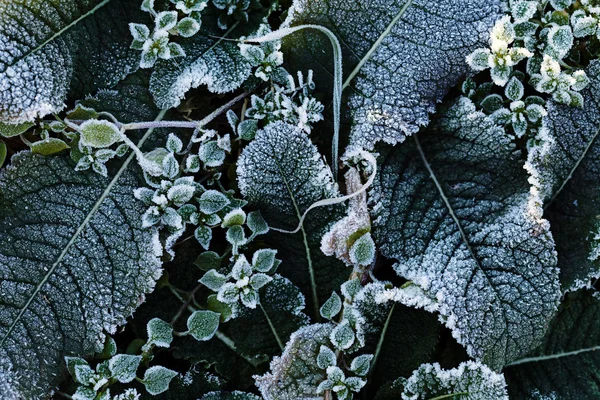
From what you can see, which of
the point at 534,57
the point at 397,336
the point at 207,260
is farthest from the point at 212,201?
the point at 534,57

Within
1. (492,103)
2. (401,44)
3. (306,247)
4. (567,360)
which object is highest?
(401,44)

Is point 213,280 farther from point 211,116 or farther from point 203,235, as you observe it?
point 211,116

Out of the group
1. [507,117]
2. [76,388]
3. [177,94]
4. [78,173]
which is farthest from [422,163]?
[76,388]

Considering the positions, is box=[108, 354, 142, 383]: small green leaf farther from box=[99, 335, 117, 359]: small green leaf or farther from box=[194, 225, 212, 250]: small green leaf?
box=[194, 225, 212, 250]: small green leaf

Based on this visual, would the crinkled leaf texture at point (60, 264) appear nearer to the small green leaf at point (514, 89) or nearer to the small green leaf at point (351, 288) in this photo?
the small green leaf at point (351, 288)

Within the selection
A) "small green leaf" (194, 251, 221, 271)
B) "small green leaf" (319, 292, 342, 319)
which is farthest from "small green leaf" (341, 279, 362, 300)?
"small green leaf" (194, 251, 221, 271)

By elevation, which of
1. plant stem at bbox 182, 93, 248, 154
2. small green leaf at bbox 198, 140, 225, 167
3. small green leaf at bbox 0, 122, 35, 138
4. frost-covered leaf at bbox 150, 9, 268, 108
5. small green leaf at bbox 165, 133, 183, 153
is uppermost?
frost-covered leaf at bbox 150, 9, 268, 108
